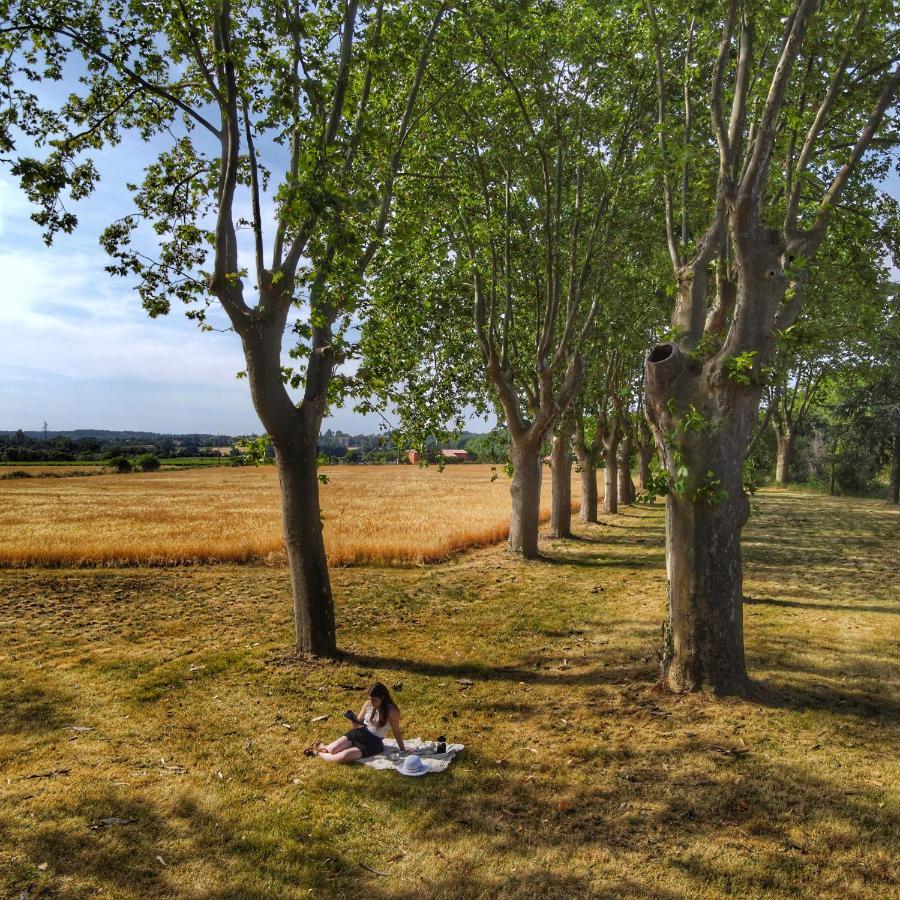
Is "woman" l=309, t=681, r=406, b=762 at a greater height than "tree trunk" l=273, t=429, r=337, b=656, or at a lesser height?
lesser

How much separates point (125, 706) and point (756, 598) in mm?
12762

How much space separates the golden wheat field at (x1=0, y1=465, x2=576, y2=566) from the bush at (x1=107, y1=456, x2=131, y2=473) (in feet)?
77.7

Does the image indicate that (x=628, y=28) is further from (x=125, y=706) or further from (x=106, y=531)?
(x=106, y=531)

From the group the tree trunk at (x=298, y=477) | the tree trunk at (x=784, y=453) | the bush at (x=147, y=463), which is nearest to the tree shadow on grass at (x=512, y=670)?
the tree trunk at (x=298, y=477)

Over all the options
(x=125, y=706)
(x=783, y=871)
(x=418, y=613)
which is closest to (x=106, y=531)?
(x=418, y=613)

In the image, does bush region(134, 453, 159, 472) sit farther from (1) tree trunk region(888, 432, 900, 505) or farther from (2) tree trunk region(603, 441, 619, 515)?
(1) tree trunk region(888, 432, 900, 505)

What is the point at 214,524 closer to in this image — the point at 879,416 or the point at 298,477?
the point at 298,477

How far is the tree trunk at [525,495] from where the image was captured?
1941 centimetres

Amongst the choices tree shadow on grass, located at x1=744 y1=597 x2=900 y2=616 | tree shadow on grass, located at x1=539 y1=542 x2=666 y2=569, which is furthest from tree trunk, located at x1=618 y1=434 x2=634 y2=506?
tree shadow on grass, located at x1=744 y1=597 x2=900 y2=616

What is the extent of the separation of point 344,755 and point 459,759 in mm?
1273

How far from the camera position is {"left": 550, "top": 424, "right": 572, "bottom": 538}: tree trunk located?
24.5m

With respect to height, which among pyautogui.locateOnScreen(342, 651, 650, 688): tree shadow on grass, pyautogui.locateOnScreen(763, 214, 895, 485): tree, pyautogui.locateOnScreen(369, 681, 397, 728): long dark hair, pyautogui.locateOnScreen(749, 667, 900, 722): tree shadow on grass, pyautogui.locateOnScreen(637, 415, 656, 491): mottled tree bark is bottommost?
pyautogui.locateOnScreen(342, 651, 650, 688): tree shadow on grass

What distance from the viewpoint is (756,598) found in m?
14.9

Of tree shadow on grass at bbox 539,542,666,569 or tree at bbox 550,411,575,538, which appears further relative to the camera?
tree at bbox 550,411,575,538
